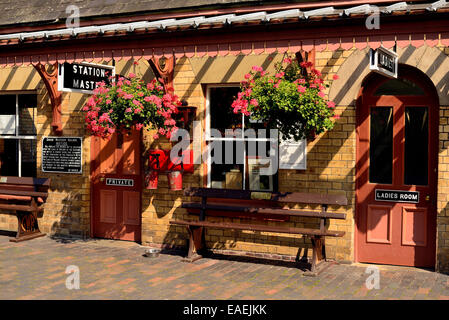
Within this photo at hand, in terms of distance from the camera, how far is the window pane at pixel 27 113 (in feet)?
35.2

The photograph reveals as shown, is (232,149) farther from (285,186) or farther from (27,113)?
(27,113)

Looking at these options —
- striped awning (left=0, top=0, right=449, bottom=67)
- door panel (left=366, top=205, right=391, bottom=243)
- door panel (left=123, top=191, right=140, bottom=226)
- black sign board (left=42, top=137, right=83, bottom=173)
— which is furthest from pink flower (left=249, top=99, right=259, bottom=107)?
black sign board (left=42, top=137, right=83, bottom=173)

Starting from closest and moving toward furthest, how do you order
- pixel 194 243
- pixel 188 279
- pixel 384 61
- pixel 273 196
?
pixel 384 61 → pixel 188 279 → pixel 273 196 → pixel 194 243

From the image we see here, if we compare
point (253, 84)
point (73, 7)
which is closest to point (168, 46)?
point (253, 84)

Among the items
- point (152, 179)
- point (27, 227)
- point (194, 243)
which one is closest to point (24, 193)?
point (27, 227)

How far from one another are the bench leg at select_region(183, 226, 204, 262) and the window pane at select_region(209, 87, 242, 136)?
1.60 meters

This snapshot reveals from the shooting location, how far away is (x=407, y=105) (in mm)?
8078

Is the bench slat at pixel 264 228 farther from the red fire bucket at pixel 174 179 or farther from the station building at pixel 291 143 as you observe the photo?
the red fire bucket at pixel 174 179

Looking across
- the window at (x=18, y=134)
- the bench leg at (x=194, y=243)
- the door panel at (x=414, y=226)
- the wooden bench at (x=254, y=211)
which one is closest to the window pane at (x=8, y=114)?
the window at (x=18, y=134)

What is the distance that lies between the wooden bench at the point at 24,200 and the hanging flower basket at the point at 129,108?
2.51m

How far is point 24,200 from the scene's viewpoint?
10.4 m

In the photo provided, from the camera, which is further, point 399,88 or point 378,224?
point 378,224

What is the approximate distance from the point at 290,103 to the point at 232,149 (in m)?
A: 2.03

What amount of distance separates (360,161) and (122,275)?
3666 mm
